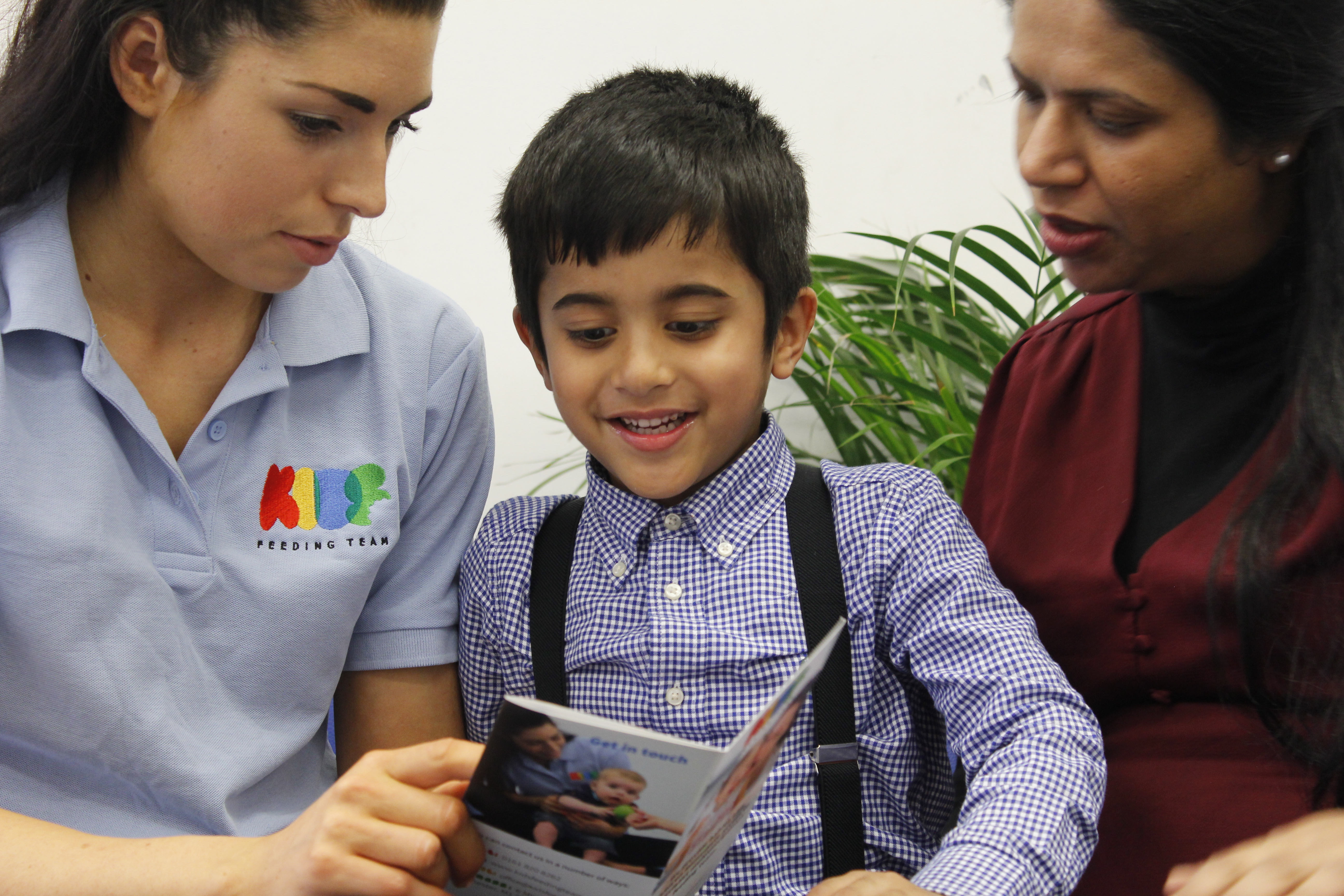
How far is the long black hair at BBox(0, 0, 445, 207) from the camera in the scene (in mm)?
996

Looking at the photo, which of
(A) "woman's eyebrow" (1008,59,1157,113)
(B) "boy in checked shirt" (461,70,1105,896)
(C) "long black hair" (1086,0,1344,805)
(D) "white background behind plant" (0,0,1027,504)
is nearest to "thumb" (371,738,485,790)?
(B) "boy in checked shirt" (461,70,1105,896)

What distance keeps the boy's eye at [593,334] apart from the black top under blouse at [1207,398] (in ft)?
1.70

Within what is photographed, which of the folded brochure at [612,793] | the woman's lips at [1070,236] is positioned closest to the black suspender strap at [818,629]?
the folded brochure at [612,793]

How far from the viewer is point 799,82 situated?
2227mm

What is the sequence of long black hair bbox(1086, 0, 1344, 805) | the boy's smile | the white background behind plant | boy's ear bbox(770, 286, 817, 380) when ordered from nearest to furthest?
long black hair bbox(1086, 0, 1344, 805), the boy's smile, boy's ear bbox(770, 286, 817, 380), the white background behind plant

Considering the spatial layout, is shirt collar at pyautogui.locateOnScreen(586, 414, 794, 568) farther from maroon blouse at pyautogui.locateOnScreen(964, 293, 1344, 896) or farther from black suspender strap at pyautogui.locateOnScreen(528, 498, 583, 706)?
maroon blouse at pyautogui.locateOnScreen(964, 293, 1344, 896)

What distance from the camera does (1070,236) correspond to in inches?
43.3

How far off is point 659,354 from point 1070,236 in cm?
40

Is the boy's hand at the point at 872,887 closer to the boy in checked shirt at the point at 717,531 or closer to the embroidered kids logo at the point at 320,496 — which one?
the boy in checked shirt at the point at 717,531

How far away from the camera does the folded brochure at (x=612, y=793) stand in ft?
2.31

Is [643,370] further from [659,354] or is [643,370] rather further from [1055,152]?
[1055,152]

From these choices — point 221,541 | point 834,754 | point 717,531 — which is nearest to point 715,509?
point 717,531

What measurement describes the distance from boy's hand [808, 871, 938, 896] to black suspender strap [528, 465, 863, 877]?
15cm

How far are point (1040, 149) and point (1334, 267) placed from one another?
0.86ft
